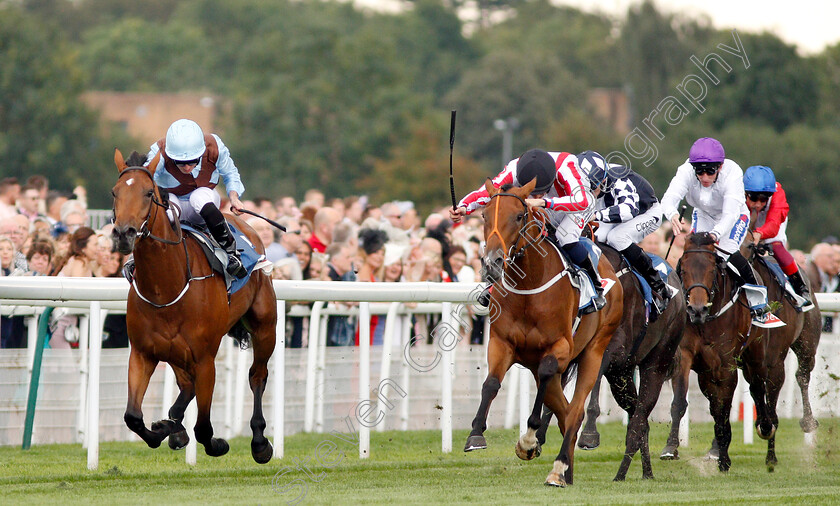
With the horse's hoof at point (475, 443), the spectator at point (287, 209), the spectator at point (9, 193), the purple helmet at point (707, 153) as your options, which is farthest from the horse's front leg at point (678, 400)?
the spectator at point (9, 193)

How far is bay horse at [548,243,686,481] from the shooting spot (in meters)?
8.24

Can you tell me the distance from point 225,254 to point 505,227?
1741 millimetres

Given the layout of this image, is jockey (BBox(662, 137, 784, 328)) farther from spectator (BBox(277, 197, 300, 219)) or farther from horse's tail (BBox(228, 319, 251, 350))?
spectator (BBox(277, 197, 300, 219))

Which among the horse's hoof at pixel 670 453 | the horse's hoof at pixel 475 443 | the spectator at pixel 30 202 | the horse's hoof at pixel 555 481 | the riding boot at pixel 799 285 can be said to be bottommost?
the horse's hoof at pixel 670 453

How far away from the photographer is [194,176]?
7652mm

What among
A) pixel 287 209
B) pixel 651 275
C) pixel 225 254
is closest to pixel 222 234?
pixel 225 254

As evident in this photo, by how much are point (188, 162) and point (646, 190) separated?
3.41m

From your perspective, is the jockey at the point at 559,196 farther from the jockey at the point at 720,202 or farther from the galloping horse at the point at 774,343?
the galloping horse at the point at 774,343

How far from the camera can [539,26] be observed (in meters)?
89.5

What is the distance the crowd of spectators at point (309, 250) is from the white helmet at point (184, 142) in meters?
1.36

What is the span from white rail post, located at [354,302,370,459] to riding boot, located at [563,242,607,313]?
Answer: 1642mm

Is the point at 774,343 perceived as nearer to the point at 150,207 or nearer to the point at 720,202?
the point at 720,202

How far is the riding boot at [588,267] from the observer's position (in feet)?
25.6

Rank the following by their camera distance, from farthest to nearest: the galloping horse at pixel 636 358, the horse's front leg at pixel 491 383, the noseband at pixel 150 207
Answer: the galloping horse at pixel 636 358 < the horse's front leg at pixel 491 383 < the noseband at pixel 150 207
